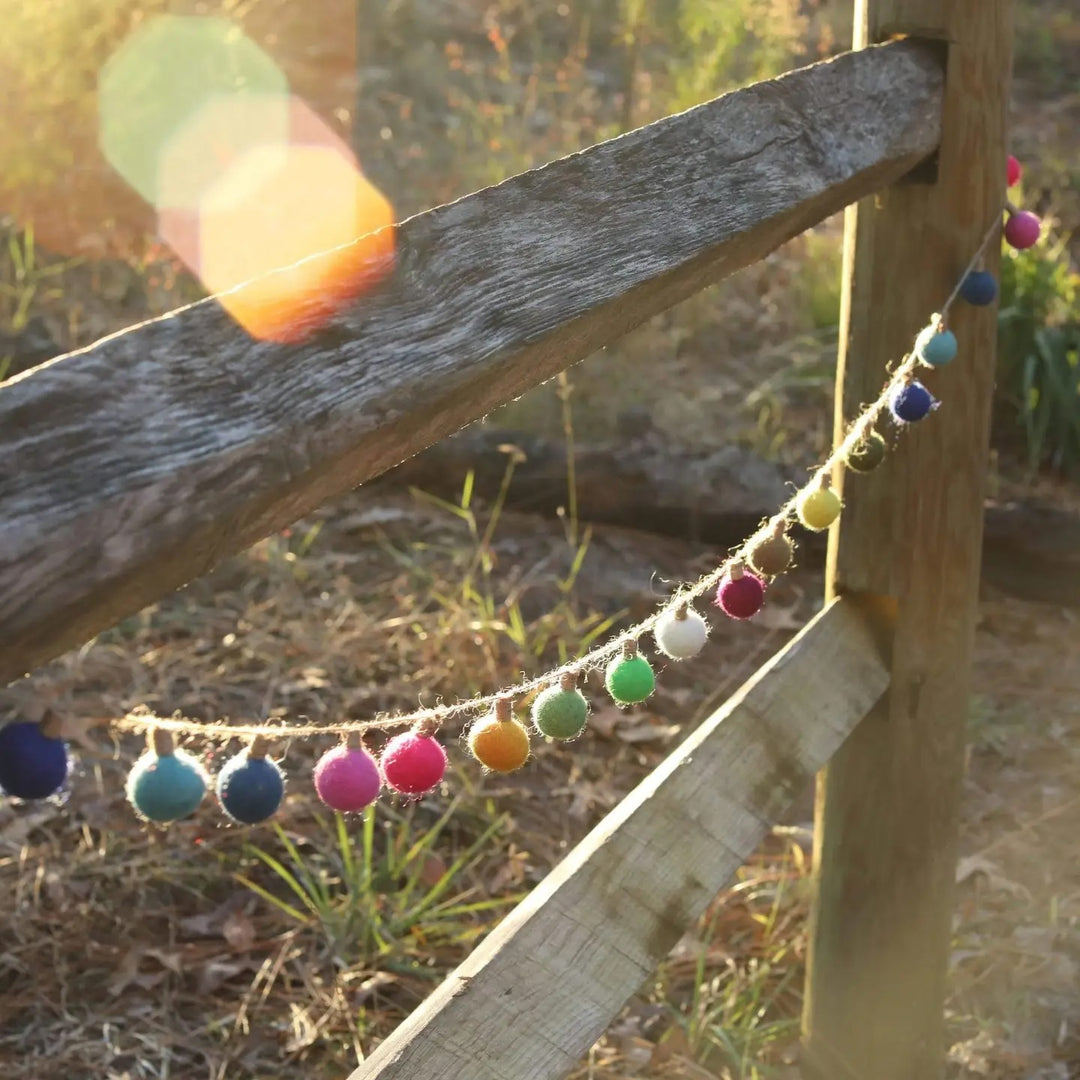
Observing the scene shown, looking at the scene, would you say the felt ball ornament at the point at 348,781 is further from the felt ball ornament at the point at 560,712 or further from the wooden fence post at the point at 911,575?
the wooden fence post at the point at 911,575

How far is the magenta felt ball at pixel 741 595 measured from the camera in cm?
169

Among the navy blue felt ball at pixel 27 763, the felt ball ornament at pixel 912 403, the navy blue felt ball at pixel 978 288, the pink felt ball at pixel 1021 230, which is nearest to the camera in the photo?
the navy blue felt ball at pixel 27 763

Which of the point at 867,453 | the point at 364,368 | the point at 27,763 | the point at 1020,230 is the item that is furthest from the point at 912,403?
the point at 27,763

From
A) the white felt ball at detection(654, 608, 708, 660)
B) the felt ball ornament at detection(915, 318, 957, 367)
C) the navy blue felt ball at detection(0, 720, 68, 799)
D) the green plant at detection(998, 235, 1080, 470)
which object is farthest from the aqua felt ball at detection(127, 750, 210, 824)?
the green plant at detection(998, 235, 1080, 470)

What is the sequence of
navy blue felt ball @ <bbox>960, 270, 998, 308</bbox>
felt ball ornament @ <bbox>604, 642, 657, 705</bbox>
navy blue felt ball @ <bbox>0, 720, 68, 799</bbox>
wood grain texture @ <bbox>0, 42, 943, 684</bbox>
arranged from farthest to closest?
1. navy blue felt ball @ <bbox>960, 270, 998, 308</bbox>
2. felt ball ornament @ <bbox>604, 642, 657, 705</bbox>
3. navy blue felt ball @ <bbox>0, 720, 68, 799</bbox>
4. wood grain texture @ <bbox>0, 42, 943, 684</bbox>

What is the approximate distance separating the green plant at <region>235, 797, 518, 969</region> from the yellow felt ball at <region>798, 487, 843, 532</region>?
1240mm

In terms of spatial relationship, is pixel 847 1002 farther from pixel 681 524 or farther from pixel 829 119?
pixel 681 524

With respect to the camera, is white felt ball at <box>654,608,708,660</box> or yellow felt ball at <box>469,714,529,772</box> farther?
white felt ball at <box>654,608,708,660</box>

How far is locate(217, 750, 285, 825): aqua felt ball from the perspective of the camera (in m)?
1.17

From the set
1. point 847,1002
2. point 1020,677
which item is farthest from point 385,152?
point 847,1002

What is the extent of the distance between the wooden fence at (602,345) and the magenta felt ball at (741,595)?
24 centimetres

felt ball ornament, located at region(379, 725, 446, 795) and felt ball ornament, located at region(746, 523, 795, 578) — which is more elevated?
felt ball ornament, located at region(746, 523, 795, 578)

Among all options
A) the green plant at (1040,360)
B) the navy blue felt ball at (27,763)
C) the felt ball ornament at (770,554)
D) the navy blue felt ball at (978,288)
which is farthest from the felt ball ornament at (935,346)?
the green plant at (1040,360)

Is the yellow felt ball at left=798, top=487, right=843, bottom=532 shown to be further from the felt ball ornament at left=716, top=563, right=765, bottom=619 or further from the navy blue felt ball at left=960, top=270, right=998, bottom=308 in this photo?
the navy blue felt ball at left=960, top=270, right=998, bottom=308
